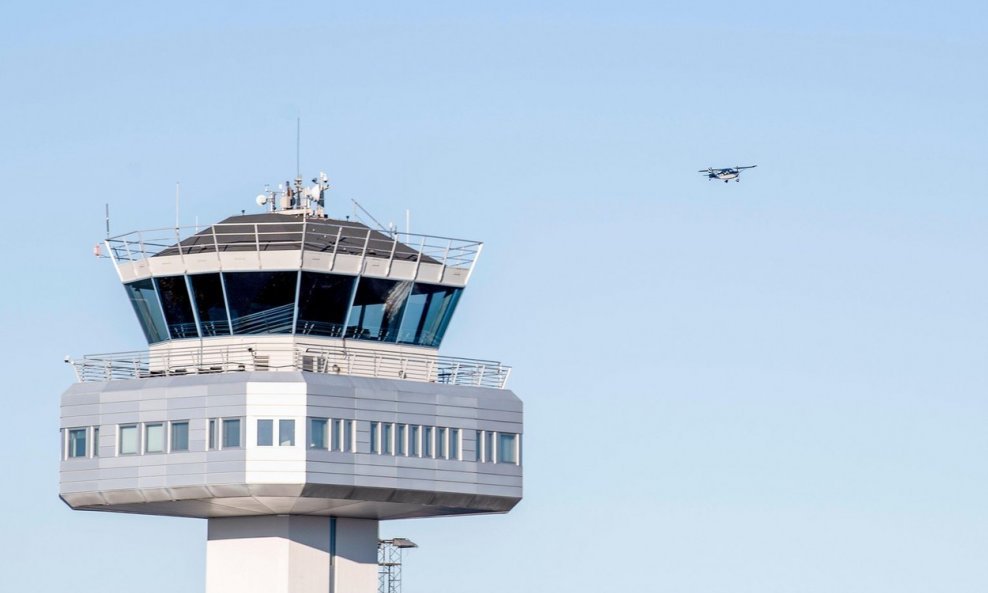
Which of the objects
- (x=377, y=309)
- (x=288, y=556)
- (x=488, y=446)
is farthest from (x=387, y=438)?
(x=288, y=556)

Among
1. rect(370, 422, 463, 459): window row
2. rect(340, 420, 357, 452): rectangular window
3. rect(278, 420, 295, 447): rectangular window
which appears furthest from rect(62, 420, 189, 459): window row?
rect(370, 422, 463, 459): window row

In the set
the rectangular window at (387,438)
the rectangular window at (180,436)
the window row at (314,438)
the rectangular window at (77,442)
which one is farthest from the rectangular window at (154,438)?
the rectangular window at (387,438)

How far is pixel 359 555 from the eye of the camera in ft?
383

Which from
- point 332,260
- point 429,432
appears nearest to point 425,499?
point 429,432

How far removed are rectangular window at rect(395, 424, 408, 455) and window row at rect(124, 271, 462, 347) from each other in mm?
4242

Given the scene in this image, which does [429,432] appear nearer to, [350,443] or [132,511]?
[350,443]

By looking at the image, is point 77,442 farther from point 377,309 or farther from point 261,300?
point 377,309

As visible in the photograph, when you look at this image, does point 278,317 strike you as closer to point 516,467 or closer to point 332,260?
point 332,260

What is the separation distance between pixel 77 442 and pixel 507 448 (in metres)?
16.1

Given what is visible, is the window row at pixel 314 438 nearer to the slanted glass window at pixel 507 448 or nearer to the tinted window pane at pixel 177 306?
the slanted glass window at pixel 507 448

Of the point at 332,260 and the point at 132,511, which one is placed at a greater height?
the point at 332,260

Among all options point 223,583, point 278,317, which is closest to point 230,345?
point 278,317

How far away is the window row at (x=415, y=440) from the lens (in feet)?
368

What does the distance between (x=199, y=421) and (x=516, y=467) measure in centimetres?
1278
